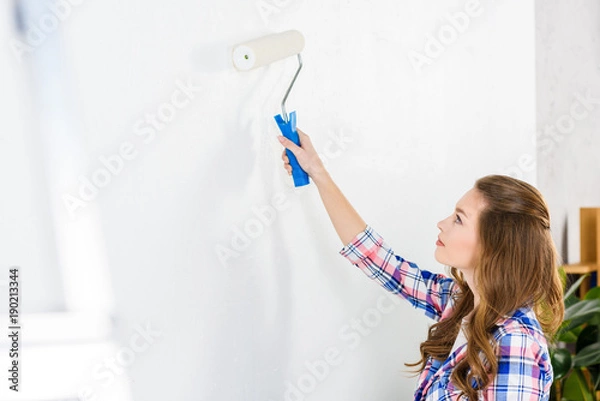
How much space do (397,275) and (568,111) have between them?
1.56 metres

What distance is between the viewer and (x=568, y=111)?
270 centimetres

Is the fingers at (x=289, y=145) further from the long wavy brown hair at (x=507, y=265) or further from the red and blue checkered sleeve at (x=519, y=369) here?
the red and blue checkered sleeve at (x=519, y=369)

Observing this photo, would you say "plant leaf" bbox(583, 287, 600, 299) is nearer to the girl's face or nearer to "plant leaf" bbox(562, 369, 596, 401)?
"plant leaf" bbox(562, 369, 596, 401)

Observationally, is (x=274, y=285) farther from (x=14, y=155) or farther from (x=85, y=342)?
(x=14, y=155)

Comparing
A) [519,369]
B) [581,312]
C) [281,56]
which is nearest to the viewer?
[519,369]

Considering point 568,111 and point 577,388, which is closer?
point 577,388

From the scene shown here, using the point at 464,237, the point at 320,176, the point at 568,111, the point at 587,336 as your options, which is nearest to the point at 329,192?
the point at 320,176

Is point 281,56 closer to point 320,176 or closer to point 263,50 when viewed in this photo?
point 263,50

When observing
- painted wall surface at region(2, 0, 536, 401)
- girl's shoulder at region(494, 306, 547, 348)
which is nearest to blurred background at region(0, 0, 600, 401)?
painted wall surface at region(2, 0, 536, 401)

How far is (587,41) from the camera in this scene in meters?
2.74

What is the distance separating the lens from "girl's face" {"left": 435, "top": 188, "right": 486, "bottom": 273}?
1.30 meters

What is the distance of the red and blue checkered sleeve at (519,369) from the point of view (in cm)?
117

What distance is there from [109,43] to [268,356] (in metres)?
0.64

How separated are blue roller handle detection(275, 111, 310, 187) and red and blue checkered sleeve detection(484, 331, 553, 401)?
0.45 meters
